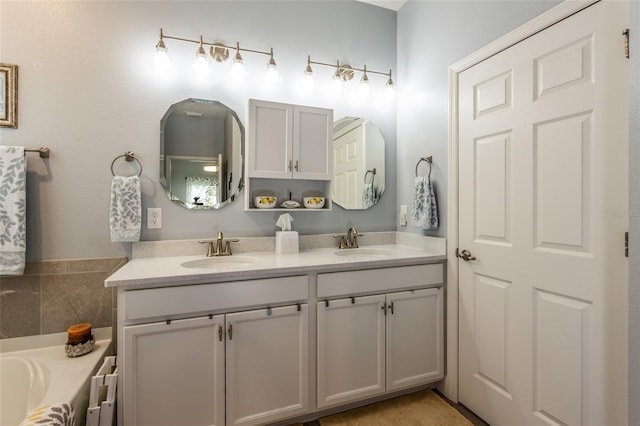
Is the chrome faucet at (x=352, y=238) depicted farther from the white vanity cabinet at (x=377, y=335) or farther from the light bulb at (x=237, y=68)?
the light bulb at (x=237, y=68)

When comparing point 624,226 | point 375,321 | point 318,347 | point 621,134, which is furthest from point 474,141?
point 318,347

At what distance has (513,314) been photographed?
5.27 feet

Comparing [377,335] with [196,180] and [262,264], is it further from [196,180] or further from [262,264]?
[196,180]

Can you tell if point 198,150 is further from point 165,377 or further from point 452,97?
point 452,97

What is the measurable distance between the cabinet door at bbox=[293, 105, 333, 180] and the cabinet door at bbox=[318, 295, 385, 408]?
34.1 inches

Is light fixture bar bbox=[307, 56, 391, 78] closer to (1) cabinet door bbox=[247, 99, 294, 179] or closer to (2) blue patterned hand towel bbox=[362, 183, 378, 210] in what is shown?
(1) cabinet door bbox=[247, 99, 294, 179]

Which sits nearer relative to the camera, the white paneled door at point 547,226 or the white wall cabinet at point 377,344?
the white paneled door at point 547,226

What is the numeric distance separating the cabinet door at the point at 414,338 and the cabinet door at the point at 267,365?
1.78 feet

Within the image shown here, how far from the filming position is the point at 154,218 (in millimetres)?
1914

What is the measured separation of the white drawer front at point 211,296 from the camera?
54.1 inches

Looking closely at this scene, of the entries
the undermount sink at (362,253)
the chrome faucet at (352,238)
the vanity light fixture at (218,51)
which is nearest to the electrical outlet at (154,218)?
the vanity light fixture at (218,51)

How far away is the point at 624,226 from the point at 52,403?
233 centimetres

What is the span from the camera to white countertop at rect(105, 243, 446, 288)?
1406 mm

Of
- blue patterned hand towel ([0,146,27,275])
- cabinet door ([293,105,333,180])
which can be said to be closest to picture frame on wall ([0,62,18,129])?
blue patterned hand towel ([0,146,27,275])
